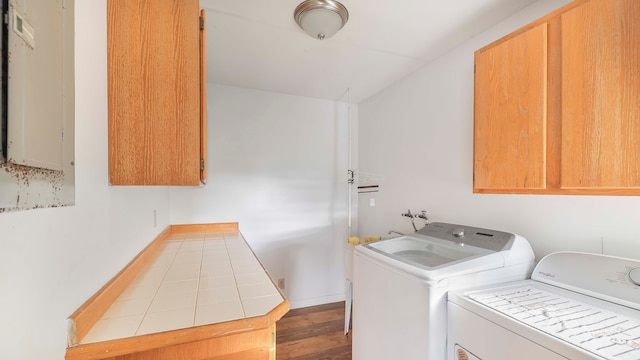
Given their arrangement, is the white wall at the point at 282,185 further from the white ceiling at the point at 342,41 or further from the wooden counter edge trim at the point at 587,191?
the wooden counter edge trim at the point at 587,191

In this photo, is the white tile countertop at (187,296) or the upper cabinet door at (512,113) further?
the upper cabinet door at (512,113)

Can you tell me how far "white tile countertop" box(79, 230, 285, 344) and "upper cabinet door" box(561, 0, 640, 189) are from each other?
123 cm

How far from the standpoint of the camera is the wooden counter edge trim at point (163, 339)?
2.06 feet

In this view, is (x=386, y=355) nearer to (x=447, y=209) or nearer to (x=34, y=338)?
(x=447, y=209)

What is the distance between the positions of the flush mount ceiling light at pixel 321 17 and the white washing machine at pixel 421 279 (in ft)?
4.57

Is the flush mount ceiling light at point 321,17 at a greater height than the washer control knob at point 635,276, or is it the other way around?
the flush mount ceiling light at point 321,17

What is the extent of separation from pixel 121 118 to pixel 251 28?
111cm

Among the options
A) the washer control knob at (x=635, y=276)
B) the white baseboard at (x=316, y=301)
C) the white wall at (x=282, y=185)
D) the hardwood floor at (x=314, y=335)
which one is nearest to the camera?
A: the washer control knob at (x=635, y=276)

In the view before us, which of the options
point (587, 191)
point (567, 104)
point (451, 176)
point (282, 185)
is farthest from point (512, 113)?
point (282, 185)

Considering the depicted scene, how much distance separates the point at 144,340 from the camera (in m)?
0.66

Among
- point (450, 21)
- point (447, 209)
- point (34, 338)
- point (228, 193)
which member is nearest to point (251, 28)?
point (450, 21)

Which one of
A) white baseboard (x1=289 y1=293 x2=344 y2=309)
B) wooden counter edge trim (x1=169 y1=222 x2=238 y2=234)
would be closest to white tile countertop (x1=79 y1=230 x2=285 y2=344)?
wooden counter edge trim (x1=169 y1=222 x2=238 y2=234)

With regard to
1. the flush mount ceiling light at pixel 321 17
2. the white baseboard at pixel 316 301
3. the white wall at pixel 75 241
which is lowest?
the white baseboard at pixel 316 301

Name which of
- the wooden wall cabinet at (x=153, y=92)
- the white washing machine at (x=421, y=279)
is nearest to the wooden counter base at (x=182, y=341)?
the wooden wall cabinet at (x=153, y=92)
